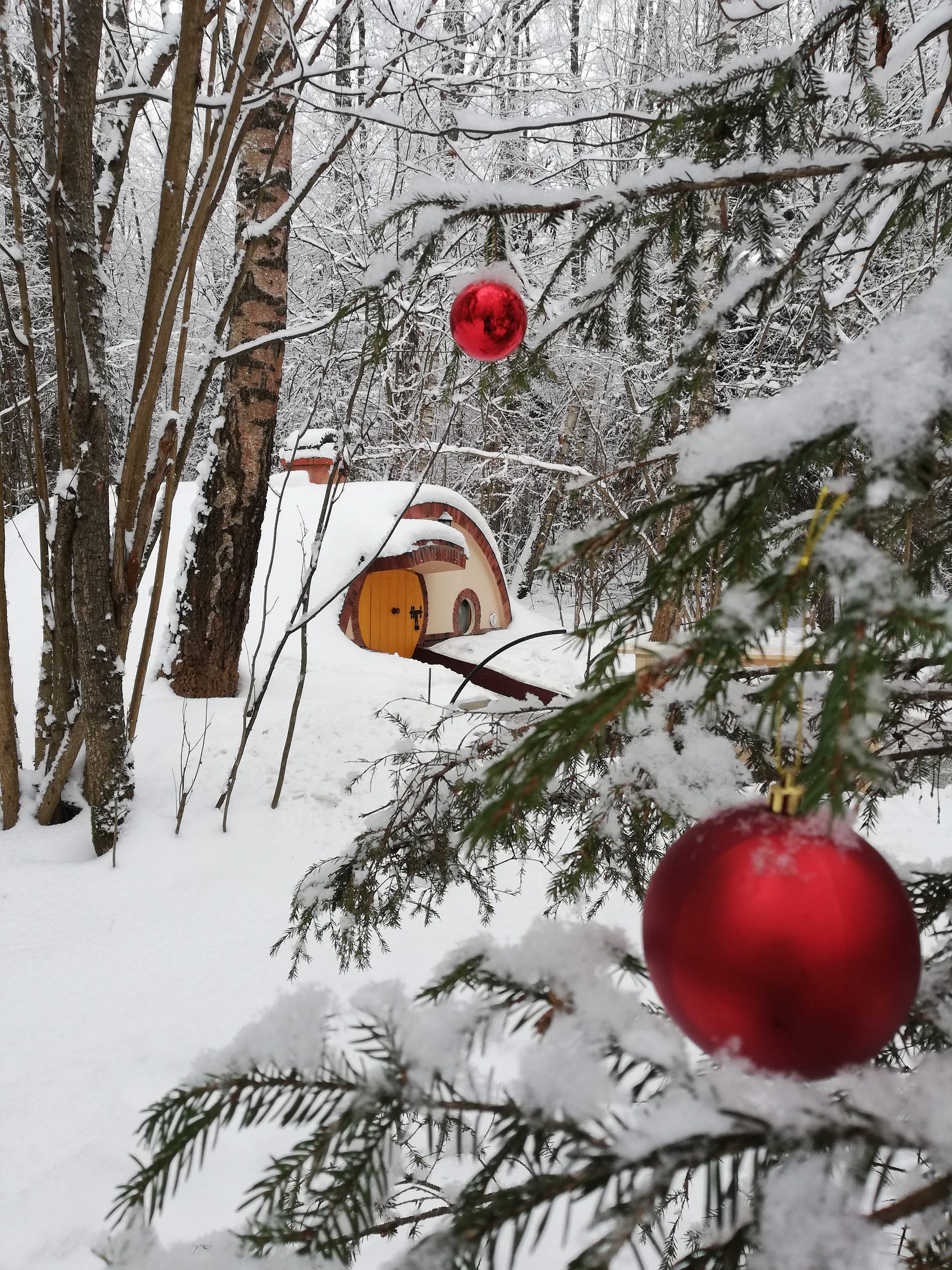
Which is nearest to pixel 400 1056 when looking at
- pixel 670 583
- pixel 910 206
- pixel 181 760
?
pixel 670 583

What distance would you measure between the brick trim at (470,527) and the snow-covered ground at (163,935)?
2.43 metres

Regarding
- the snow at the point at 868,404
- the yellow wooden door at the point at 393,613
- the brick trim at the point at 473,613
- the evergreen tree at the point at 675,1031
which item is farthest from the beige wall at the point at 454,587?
the snow at the point at 868,404

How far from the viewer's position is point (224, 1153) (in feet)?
6.72

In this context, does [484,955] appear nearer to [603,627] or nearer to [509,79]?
[603,627]

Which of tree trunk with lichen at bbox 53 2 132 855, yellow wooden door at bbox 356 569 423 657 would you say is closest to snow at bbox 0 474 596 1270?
tree trunk with lichen at bbox 53 2 132 855

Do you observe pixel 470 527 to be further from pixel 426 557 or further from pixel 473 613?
pixel 426 557

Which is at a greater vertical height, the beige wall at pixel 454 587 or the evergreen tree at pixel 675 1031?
the evergreen tree at pixel 675 1031

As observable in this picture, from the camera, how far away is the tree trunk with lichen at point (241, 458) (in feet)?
13.5

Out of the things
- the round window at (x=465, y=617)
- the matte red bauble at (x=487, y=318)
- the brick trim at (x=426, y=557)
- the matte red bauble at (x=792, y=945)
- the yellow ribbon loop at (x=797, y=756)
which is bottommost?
the round window at (x=465, y=617)

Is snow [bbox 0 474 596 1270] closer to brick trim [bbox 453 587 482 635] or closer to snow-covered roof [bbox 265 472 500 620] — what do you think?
snow-covered roof [bbox 265 472 500 620]

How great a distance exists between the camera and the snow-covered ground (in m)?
1.91

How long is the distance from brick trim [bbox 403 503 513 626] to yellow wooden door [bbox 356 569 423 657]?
640 millimetres

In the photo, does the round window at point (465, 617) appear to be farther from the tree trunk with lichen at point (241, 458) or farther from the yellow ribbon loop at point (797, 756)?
the yellow ribbon loop at point (797, 756)

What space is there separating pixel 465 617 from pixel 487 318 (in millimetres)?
7011
